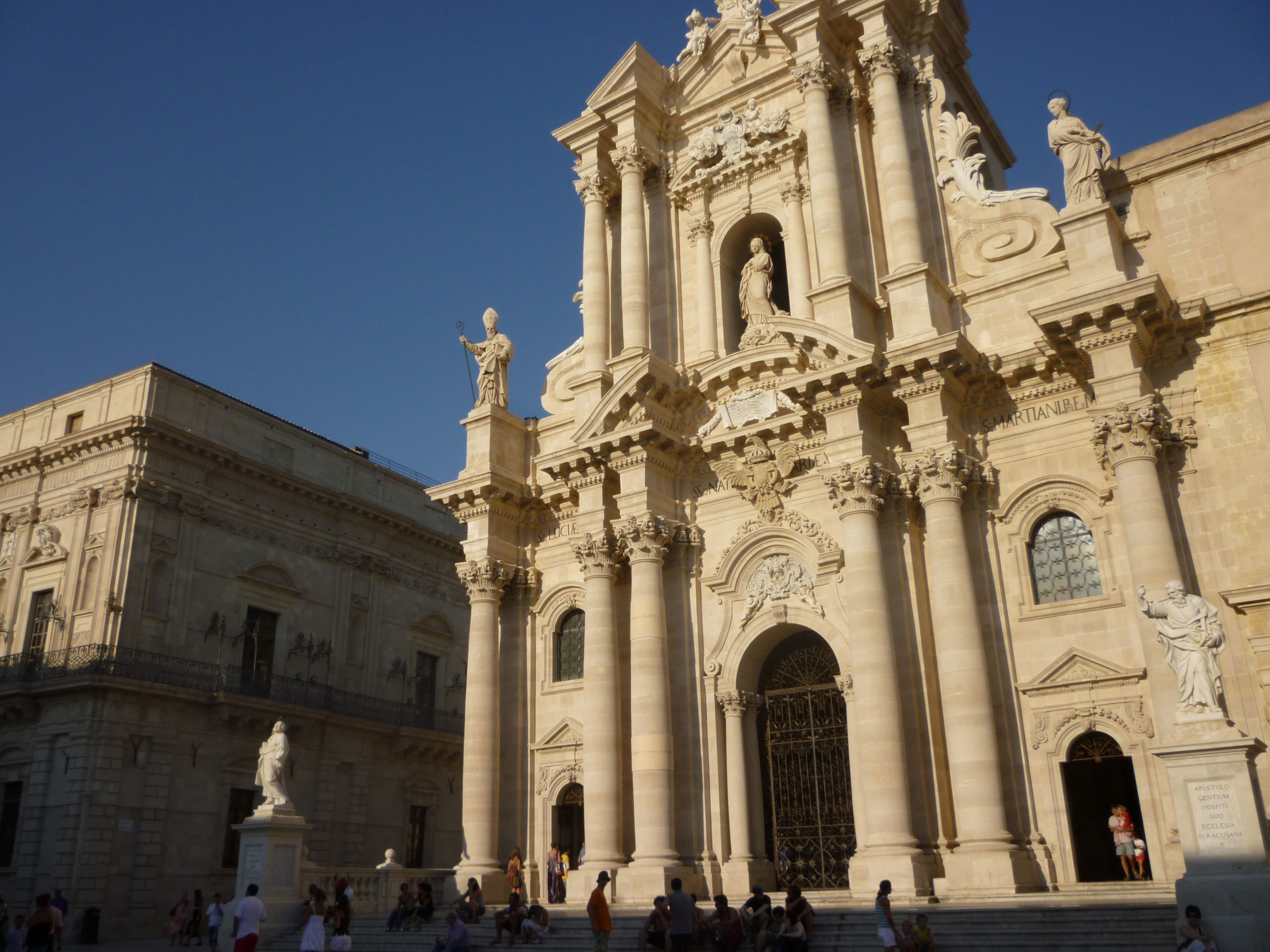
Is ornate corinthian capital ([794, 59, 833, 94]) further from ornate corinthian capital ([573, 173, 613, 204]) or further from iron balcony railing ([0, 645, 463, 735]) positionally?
iron balcony railing ([0, 645, 463, 735])

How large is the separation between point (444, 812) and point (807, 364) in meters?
21.1

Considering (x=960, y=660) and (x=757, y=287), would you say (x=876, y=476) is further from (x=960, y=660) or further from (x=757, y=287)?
(x=757, y=287)

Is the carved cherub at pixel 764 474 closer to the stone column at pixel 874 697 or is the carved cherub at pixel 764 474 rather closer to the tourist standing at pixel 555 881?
the stone column at pixel 874 697

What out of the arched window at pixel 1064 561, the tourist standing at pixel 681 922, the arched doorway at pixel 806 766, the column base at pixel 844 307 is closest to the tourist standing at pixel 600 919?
the tourist standing at pixel 681 922

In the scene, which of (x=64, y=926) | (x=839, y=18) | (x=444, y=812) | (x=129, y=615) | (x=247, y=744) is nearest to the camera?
(x=839, y=18)

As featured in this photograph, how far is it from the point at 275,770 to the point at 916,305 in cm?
1375

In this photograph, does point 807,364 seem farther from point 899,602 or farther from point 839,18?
point 839,18

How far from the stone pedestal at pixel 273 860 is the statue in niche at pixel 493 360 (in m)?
9.48

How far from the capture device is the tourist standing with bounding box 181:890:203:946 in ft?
77.0

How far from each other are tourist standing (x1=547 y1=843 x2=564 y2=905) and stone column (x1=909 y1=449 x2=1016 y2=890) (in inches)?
Answer: 266

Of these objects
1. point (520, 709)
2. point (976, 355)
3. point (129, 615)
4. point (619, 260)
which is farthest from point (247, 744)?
point (976, 355)

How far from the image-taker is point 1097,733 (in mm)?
16281

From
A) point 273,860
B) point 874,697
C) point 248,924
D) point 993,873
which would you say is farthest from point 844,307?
point 273,860

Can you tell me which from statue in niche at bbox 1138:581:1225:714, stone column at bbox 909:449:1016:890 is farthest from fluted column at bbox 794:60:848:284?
statue in niche at bbox 1138:581:1225:714
